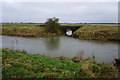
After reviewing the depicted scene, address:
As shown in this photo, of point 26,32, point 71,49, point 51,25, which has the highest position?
point 51,25

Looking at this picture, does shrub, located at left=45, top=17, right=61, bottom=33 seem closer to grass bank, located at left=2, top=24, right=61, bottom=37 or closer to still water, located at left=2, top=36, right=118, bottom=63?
grass bank, located at left=2, top=24, right=61, bottom=37

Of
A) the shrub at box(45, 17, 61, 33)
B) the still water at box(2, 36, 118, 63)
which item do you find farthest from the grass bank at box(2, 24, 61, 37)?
the still water at box(2, 36, 118, 63)

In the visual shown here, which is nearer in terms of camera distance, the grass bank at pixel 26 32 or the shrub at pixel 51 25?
the grass bank at pixel 26 32

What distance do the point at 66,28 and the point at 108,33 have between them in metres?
15.1

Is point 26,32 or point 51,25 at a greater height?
point 51,25

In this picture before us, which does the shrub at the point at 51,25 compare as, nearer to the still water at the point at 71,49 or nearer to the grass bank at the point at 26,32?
the grass bank at the point at 26,32

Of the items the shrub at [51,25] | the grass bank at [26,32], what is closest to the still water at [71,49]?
the grass bank at [26,32]

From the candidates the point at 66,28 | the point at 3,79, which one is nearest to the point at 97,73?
the point at 3,79

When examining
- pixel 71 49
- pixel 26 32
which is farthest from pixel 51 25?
pixel 71 49

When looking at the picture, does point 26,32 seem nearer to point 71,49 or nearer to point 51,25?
point 51,25

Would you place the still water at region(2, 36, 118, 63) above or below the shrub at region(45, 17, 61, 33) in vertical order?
below

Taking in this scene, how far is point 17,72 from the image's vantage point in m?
4.76

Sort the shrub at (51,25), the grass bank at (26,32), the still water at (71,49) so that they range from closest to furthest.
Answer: the still water at (71,49) → the grass bank at (26,32) → the shrub at (51,25)

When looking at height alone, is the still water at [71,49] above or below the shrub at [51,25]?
below
